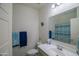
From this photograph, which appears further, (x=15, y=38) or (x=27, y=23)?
(x=27, y=23)

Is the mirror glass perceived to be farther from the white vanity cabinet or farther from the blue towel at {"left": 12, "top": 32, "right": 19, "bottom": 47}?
the white vanity cabinet

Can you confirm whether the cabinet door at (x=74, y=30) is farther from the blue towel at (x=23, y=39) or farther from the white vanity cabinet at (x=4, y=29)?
the blue towel at (x=23, y=39)

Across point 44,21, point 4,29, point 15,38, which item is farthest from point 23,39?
point 4,29

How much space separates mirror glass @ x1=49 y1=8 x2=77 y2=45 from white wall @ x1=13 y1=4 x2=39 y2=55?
2.05ft

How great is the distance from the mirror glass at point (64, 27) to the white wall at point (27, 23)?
2.05 ft

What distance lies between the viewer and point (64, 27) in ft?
6.19

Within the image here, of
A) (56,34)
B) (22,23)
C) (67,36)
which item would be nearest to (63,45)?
(67,36)

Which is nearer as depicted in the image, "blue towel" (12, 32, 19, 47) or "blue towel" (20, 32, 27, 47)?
"blue towel" (12, 32, 19, 47)

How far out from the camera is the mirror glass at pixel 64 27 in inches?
67.2

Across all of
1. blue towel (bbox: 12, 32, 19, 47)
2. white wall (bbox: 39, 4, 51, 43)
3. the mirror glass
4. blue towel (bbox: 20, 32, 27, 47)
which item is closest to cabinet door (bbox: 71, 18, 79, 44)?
the mirror glass

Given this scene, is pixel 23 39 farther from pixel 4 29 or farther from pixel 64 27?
pixel 4 29

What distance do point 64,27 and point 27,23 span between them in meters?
1.24

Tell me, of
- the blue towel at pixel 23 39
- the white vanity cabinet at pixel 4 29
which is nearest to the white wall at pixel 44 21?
the blue towel at pixel 23 39

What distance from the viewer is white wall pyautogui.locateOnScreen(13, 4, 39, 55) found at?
7.77ft
